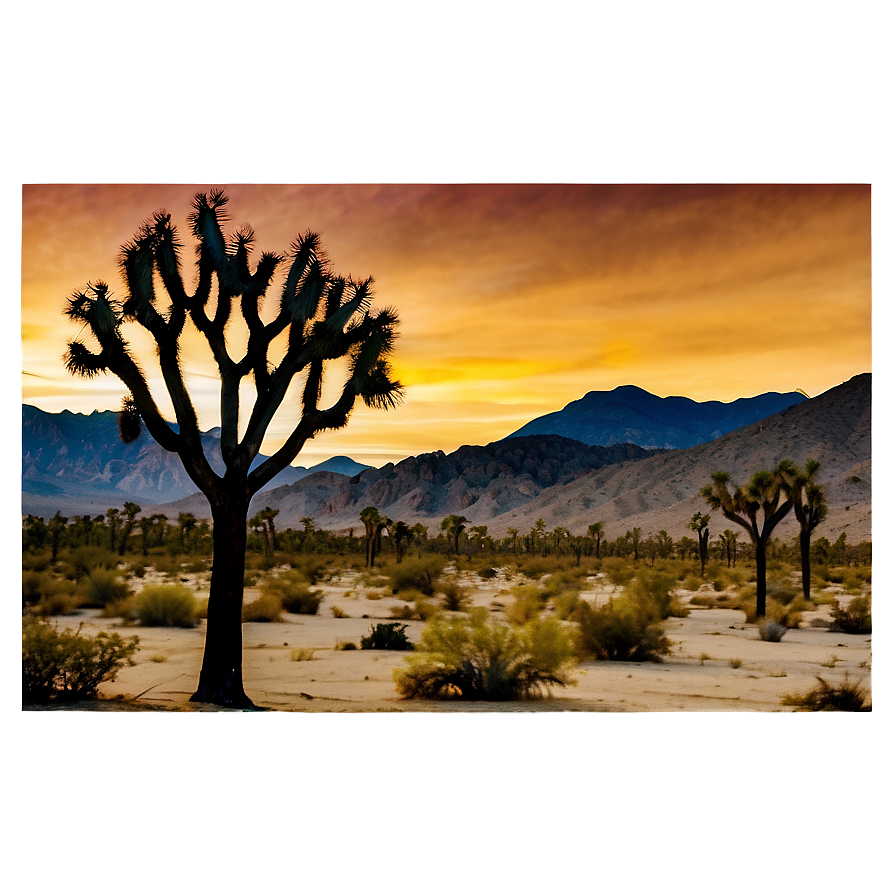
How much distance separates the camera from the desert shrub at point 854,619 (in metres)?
8.52

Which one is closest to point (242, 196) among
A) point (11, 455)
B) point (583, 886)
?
point (11, 455)

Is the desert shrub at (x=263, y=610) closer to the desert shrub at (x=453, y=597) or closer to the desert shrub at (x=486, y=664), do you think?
the desert shrub at (x=453, y=597)

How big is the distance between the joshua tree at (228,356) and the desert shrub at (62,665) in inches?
34.4

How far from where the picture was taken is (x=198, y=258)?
6.05 m

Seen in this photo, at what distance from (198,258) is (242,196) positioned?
0.87 metres

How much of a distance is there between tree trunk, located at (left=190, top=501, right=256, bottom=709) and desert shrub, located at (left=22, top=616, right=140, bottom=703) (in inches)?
30.6

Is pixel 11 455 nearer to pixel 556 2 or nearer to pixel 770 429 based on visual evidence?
pixel 556 2

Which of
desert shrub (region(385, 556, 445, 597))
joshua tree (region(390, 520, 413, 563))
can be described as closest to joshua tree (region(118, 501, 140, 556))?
desert shrub (region(385, 556, 445, 597))

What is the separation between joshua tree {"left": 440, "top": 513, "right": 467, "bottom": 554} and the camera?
12.9 metres

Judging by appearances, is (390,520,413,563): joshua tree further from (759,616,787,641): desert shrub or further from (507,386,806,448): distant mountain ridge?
(759,616,787,641): desert shrub

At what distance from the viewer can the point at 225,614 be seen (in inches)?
236

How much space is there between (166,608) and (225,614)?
235 centimetres

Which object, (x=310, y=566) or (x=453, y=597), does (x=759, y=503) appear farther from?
(x=310, y=566)

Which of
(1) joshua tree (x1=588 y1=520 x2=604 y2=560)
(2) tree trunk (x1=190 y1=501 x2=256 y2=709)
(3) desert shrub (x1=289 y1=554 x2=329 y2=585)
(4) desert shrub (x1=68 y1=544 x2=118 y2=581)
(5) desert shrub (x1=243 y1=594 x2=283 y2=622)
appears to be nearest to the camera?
(2) tree trunk (x1=190 y1=501 x2=256 y2=709)
